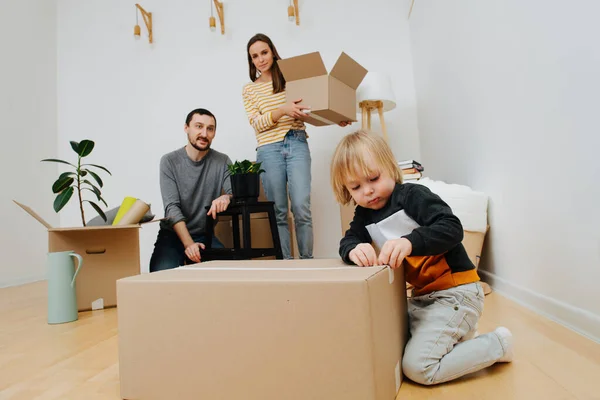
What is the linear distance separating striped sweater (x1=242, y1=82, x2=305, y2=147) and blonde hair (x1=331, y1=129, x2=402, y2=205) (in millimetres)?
1022

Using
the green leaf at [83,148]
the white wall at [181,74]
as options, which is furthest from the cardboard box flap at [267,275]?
the white wall at [181,74]

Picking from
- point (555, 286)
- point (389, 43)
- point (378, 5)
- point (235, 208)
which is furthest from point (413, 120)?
point (555, 286)

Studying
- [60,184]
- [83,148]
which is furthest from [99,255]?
[83,148]

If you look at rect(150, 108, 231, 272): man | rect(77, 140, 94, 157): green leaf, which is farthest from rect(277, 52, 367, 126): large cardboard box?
rect(77, 140, 94, 157): green leaf

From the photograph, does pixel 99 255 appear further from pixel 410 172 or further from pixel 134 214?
pixel 410 172

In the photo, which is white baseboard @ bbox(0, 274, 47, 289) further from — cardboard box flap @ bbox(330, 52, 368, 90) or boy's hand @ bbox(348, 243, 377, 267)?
boy's hand @ bbox(348, 243, 377, 267)

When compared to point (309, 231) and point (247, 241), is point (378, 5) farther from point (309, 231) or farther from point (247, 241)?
point (247, 241)

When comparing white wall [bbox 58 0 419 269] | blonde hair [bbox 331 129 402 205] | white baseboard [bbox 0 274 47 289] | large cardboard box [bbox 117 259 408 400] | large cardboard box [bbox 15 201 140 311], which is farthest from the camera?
white wall [bbox 58 0 419 269]

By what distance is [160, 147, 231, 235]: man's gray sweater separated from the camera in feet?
6.22

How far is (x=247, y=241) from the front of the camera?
170 centimetres

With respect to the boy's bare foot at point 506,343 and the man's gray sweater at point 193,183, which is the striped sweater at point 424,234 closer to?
the boy's bare foot at point 506,343

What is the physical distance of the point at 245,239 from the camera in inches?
67.0

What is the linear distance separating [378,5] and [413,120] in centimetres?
79

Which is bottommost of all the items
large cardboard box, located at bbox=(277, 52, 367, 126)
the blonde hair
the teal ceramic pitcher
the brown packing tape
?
the teal ceramic pitcher
